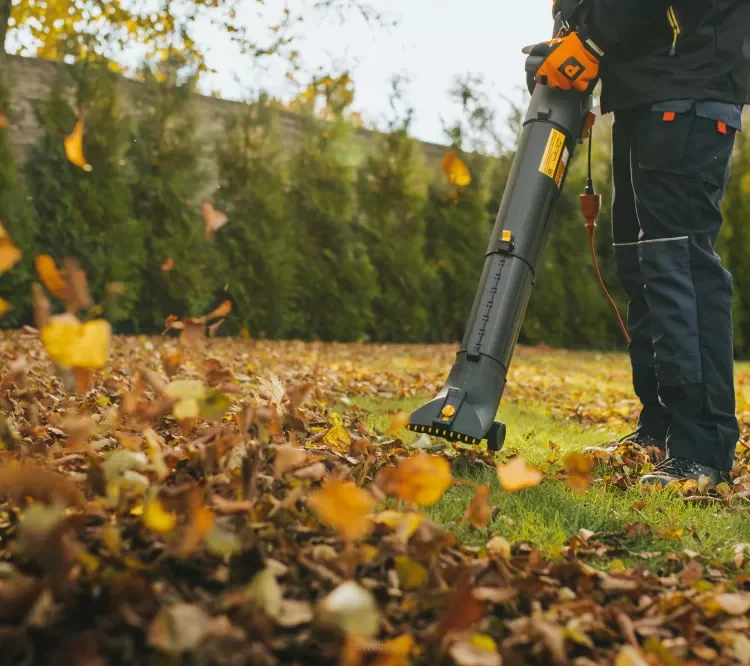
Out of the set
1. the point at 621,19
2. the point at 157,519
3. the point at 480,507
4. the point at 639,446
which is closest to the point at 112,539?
the point at 157,519

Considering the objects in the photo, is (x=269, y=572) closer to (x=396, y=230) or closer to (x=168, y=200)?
(x=168, y=200)

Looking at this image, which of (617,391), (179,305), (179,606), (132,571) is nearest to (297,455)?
(132,571)

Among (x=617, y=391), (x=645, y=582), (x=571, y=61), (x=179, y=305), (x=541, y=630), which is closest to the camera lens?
(x=541, y=630)

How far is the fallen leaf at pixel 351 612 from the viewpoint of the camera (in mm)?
1111

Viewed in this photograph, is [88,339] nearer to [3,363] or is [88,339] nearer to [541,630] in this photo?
[541,630]

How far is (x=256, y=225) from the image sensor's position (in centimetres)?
927

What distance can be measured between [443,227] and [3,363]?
7376mm

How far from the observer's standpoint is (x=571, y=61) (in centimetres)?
245

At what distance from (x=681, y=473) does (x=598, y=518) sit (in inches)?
21.6

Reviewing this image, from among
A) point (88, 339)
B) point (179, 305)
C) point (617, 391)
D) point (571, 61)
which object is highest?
point (571, 61)

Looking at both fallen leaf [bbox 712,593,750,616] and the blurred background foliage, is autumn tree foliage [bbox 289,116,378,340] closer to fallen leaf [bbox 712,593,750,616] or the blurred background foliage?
the blurred background foliage

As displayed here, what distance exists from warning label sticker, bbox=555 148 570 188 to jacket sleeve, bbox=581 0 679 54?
36 centimetres

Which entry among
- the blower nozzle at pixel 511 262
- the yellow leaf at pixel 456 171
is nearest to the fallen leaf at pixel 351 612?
the blower nozzle at pixel 511 262

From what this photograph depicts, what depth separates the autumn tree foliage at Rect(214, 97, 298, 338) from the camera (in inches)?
362
